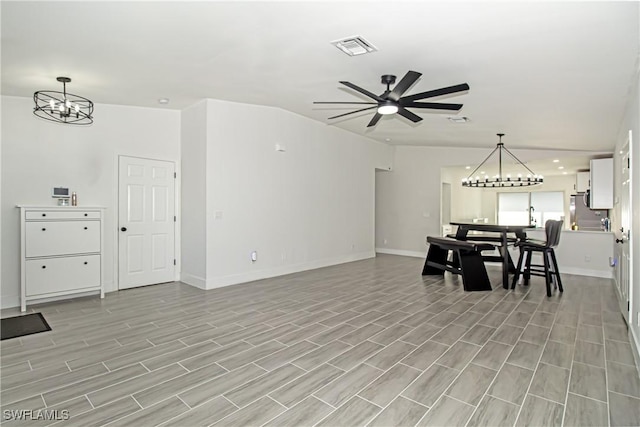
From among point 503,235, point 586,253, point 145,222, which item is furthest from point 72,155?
point 586,253

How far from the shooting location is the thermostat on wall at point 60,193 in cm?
471

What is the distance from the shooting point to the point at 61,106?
154 inches

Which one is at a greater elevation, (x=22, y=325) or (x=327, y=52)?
(x=327, y=52)

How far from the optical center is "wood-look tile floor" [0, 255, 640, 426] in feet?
7.06

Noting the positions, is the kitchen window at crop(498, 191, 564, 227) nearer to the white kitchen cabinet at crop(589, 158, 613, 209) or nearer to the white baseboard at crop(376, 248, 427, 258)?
the white baseboard at crop(376, 248, 427, 258)

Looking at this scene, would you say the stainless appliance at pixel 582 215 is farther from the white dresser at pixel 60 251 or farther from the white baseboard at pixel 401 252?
the white dresser at pixel 60 251

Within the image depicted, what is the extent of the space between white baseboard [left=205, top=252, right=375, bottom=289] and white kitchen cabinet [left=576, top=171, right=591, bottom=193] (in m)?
6.68

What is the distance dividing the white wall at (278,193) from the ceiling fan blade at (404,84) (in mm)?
2854

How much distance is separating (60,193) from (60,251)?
2.64 ft

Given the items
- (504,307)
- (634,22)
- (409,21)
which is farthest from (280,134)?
(634,22)

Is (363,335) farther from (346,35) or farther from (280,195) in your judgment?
(280,195)

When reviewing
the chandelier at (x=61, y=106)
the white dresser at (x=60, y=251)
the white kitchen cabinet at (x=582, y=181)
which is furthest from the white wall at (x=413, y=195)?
the chandelier at (x=61, y=106)

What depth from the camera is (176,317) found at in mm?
→ 3949

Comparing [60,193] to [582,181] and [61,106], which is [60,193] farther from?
[582,181]
